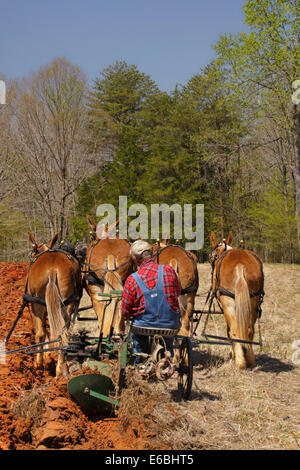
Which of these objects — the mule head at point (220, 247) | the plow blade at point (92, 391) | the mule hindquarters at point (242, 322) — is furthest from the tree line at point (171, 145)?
the plow blade at point (92, 391)

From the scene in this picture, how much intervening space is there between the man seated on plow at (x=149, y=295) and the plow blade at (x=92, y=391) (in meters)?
0.48

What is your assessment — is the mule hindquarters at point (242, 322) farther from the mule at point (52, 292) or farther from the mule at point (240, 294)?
the mule at point (52, 292)

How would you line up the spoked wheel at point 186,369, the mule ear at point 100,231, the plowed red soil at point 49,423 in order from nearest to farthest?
the plowed red soil at point 49,423
the spoked wheel at point 186,369
the mule ear at point 100,231

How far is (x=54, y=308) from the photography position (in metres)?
7.68

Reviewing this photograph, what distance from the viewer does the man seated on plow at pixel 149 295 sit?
5121 mm

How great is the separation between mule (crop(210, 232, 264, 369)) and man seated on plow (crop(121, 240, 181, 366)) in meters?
2.95

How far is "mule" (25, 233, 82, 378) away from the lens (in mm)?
7621

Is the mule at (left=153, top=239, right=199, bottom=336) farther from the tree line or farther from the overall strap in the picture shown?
the tree line

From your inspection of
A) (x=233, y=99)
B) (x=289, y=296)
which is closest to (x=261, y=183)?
(x=233, y=99)

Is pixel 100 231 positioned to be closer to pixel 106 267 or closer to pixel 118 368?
pixel 106 267

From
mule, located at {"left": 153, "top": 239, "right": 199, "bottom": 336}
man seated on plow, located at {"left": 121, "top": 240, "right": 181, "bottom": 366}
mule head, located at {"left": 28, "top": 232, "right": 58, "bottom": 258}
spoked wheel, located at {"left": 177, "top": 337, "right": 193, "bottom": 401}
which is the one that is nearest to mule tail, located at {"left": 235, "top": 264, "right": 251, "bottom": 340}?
mule, located at {"left": 153, "top": 239, "right": 199, "bottom": 336}

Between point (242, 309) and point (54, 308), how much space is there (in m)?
2.95
